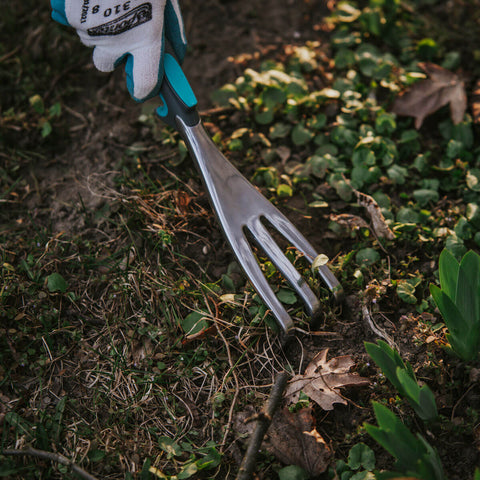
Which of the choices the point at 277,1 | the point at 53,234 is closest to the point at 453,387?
the point at 53,234

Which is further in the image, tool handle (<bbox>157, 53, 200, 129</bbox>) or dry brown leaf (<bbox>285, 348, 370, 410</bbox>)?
tool handle (<bbox>157, 53, 200, 129</bbox>)

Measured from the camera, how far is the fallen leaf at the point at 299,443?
3.74 feet

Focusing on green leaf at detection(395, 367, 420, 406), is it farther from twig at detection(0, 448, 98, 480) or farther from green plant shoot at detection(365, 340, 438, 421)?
twig at detection(0, 448, 98, 480)

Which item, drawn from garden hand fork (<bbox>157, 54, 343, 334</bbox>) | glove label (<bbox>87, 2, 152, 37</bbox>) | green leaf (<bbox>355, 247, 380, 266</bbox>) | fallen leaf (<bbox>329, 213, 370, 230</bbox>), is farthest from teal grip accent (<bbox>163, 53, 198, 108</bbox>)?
green leaf (<bbox>355, 247, 380, 266</bbox>)

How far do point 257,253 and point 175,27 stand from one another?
0.76 metres

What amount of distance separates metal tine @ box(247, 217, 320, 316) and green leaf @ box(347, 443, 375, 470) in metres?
0.36

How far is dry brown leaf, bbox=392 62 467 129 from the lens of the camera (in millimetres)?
1733

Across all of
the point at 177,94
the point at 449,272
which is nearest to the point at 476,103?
the point at 449,272

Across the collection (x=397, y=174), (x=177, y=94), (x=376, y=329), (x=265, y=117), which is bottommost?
(x=376, y=329)

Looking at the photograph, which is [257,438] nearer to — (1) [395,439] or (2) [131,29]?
(1) [395,439]

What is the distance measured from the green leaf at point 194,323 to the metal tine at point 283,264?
10.6 inches

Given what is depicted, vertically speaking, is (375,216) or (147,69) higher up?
(147,69)

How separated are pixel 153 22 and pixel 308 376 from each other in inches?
44.1

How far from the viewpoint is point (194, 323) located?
135cm
